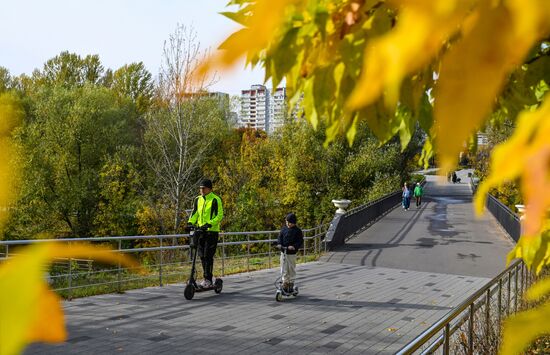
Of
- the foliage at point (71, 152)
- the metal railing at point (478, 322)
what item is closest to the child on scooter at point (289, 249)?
the metal railing at point (478, 322)

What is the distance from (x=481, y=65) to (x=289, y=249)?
9604 mm

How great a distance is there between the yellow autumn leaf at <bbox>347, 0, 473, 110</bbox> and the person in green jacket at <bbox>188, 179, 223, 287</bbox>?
29.1 ft

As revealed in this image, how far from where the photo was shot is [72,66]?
153 feet

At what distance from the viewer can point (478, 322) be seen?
15.8ft

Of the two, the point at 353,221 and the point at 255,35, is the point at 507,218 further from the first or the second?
the point at 255,35

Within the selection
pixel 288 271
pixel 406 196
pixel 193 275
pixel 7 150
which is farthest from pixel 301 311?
pixel 406 196

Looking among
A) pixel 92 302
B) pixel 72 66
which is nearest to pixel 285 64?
pixel 92 302

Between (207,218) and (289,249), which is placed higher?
(207,218)

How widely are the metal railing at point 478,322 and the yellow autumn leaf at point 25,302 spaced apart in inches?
96.6

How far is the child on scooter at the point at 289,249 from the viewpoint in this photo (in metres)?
9.83

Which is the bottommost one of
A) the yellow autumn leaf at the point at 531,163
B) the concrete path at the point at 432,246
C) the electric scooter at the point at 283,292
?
the concrete path at the point at 432,246

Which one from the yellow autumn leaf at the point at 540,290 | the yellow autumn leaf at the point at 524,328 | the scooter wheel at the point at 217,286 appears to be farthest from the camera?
the scooter wheel at the point at 217,286

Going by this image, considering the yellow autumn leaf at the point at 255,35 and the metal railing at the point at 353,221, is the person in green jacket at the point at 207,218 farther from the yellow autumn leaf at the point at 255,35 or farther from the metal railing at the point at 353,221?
the metal railing at the point at 353,221

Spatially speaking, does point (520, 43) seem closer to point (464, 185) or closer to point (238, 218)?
point (238, 218)
